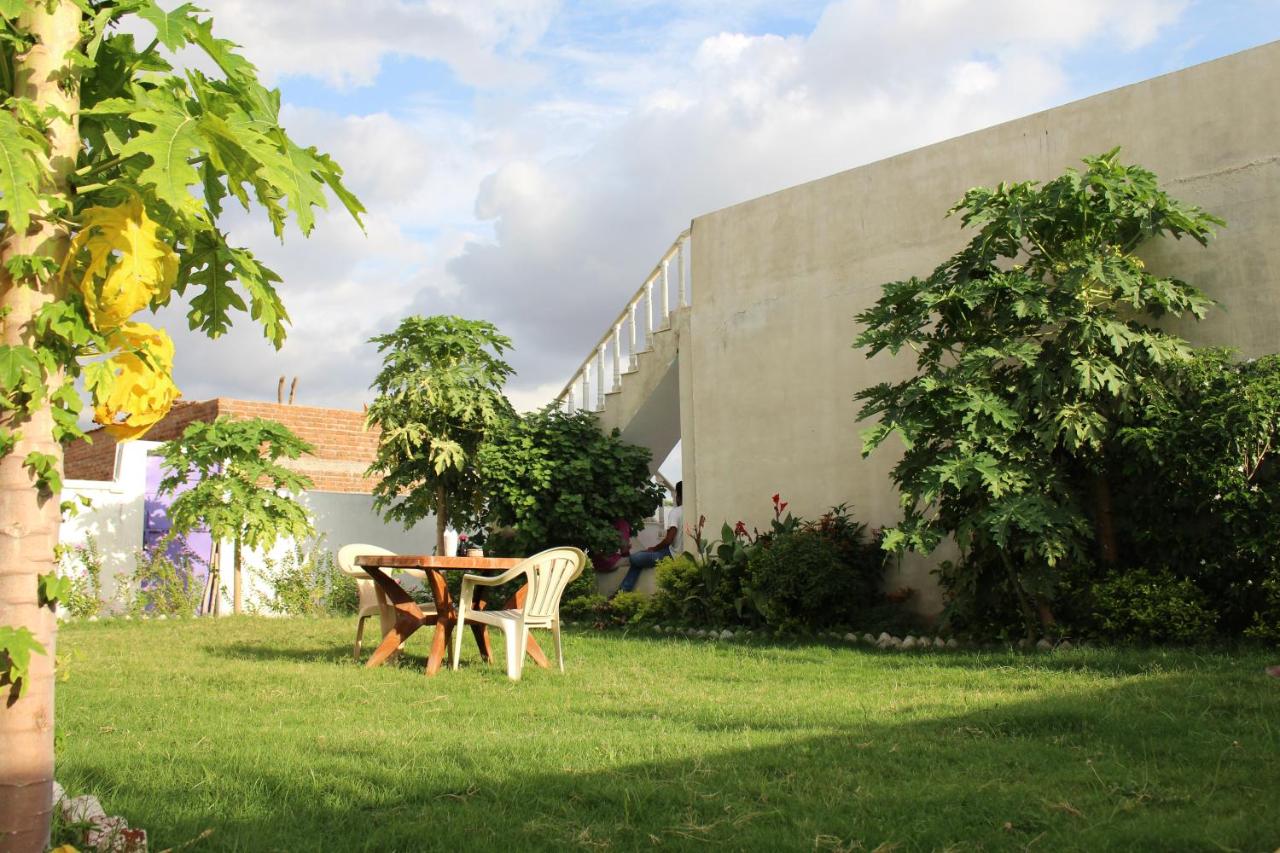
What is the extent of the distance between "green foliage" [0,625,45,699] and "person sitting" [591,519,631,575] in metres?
11.4

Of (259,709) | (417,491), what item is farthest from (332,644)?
(417,491)

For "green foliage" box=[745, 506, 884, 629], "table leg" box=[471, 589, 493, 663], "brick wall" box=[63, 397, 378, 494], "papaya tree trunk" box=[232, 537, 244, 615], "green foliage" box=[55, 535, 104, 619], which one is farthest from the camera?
"brick wall" box=[63, 397, 378, 494]

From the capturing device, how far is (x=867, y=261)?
37.3 ft

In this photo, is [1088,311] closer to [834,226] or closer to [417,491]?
[834,226]

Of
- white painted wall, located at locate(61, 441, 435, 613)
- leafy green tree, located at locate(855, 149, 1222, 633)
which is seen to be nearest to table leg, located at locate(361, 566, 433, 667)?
leafy green tree, located at locate(855, 149, 1222, 633)

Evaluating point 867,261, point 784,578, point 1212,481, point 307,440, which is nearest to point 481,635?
point 784,578

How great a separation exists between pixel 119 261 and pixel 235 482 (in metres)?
11.7

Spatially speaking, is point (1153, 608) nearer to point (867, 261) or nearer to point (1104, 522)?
point (1104, 522)

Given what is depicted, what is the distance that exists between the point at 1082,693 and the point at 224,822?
4.55m

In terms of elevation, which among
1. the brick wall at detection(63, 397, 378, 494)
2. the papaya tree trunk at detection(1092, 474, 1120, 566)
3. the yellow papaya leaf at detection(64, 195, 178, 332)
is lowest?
the papaya tree trunk at detection(1092, 474, 1120, 566)

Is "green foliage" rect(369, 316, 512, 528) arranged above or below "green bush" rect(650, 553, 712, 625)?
above

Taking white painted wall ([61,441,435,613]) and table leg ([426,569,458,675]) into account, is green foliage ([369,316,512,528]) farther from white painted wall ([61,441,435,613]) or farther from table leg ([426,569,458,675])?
table leg ([426,569,458,675])

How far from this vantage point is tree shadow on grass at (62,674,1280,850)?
3318mm

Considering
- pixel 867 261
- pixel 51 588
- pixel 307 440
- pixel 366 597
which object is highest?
pixel 867 261
